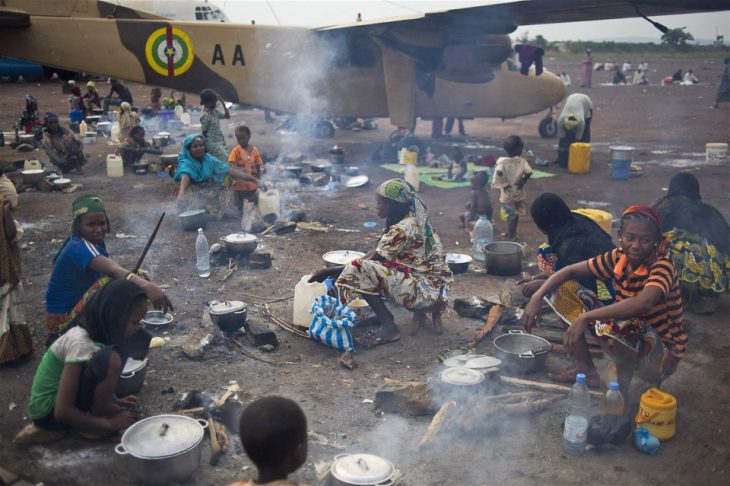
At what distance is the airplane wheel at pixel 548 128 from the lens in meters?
17.5

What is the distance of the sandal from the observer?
4812mm

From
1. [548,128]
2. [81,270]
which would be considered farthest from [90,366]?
[548,128]

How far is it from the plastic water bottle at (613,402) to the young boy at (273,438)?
2.51 meters

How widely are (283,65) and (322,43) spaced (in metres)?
0.97

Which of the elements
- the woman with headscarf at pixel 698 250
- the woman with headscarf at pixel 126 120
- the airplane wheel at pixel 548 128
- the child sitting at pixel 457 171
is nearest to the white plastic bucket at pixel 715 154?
the child sitting at pixel 457 171

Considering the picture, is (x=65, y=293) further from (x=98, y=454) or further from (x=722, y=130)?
(x=722, y=130)

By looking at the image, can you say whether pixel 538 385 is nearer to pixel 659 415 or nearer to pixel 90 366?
pixel 659 415

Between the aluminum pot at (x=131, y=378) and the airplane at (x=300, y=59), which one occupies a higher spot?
the airplane at (x=300, y=59)

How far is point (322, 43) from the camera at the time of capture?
1466cm

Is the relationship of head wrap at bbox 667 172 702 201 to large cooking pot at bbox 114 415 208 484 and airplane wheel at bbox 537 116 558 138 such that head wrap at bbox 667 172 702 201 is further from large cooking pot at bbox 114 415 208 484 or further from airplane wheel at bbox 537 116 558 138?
airplane wheel at bbox 537 116 558 138

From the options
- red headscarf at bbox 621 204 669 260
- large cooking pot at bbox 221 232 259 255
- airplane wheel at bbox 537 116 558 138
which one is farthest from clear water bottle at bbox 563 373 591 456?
airplane wheel at bbox 537 116 558 138

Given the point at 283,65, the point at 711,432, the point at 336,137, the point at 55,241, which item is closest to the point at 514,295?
the point at 711,432

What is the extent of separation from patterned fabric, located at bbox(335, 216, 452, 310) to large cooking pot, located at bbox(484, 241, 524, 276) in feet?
5.73

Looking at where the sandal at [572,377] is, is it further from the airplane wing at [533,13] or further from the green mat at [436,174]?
the green mat at [436,174]
